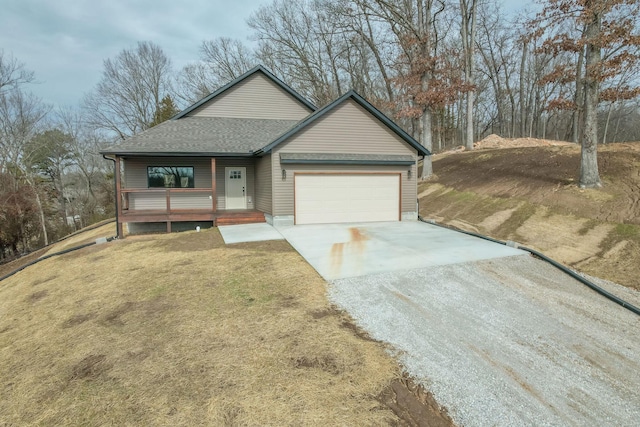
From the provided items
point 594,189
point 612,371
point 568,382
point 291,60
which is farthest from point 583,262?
point 291,60

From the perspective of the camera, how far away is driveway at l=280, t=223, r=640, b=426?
3.25 metres

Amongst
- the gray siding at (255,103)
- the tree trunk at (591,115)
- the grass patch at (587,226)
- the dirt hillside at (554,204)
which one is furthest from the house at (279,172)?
the grass patch at (587,226)

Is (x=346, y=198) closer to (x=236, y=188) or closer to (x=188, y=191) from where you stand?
(x=236, y=188)

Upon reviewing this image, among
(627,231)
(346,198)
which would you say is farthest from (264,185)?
(627,231)

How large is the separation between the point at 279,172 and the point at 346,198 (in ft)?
8.91

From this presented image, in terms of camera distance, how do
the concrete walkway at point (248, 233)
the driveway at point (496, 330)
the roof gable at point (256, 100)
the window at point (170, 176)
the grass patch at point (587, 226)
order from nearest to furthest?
the driveway at point (496, 330), the grass patch at point (587, 226), the concrete walkway at point (248, 233), the window at point (170, 176), the roof gable at point (256, 100)

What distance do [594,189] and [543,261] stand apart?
223 inches

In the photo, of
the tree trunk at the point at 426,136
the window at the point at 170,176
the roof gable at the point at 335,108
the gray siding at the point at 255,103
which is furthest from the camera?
the tree trunk at the point at 426,136

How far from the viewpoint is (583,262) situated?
8039mm

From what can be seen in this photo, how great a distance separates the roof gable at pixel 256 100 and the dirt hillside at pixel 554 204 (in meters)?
8.07

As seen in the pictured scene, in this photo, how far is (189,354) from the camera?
4.04 metres

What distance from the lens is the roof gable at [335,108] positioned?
11586mm

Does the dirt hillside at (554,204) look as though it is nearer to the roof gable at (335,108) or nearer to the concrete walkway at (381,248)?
the concrete walkway at (381,248)

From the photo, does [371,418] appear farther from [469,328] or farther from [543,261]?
[543,261]
